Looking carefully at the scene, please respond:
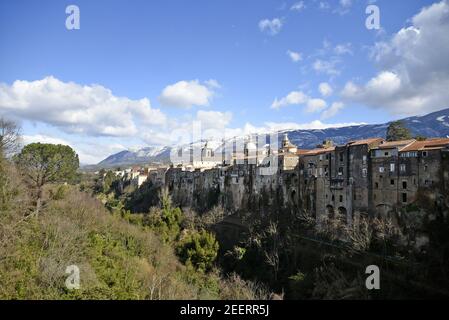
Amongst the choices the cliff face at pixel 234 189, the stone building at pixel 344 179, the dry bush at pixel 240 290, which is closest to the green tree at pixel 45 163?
the dry bush at pixel 240 290

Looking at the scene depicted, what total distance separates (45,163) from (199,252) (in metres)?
28.9

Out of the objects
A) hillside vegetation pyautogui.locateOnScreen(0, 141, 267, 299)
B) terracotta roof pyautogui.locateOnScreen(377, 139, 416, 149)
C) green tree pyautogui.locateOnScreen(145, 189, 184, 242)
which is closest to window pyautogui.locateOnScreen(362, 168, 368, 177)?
terracotta roof pyautogui.locateOnScreen(377, 139, 416, 149)

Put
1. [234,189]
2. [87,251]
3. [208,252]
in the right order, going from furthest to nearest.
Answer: [234,189]
[208,252]
[87,251]

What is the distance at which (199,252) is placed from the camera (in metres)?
43.8

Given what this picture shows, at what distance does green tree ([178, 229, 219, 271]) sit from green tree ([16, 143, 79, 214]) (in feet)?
60.5

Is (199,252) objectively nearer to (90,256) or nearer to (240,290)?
(240,290)

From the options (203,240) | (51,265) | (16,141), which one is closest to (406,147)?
(203,240)

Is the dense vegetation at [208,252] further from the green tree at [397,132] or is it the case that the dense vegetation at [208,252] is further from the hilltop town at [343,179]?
the green tree at [397,132]

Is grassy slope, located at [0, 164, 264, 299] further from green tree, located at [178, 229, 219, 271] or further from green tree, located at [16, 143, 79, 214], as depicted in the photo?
green tree, located at [16, 143, 79, 214]

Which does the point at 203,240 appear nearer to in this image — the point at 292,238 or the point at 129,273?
the point at 292,238

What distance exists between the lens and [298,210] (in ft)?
170

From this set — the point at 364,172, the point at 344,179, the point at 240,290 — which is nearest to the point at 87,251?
the point at 240,290

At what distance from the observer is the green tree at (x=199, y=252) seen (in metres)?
43.8

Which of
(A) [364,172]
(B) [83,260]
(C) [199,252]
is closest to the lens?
(B) [83,260]
